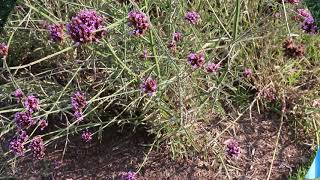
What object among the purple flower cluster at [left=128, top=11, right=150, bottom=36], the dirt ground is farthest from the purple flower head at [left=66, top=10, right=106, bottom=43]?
the dirt ground

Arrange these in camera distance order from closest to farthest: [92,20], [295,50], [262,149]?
[92,20] → [295,50] → [262,149]

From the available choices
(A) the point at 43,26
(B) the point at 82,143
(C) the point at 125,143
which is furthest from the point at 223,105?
(A) the point at 43,26

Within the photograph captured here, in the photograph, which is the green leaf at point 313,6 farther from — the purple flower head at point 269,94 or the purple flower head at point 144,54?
the purple flower head at point 144,54

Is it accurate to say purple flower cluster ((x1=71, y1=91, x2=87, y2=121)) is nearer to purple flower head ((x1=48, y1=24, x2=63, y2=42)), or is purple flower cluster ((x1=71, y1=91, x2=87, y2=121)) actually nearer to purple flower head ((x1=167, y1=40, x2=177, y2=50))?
purple flower head ((x1=48, y1=24, x2=63, y2=42))

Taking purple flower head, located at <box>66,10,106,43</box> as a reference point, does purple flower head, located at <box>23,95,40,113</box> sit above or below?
below

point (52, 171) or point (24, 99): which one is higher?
point (24, 99)

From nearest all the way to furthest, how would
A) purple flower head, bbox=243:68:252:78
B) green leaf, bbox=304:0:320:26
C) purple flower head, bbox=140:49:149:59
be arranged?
purple flower head, bbox=140:49:149:59 < purple flower head, bbox=243:68:252:78 < green leaf, bbox=304:0:320:26

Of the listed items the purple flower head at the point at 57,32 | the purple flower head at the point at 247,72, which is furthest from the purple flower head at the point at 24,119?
the purple flower head at the point at 247,72

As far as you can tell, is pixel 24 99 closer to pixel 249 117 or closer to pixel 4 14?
pixel 249 117
